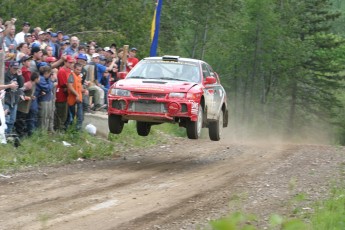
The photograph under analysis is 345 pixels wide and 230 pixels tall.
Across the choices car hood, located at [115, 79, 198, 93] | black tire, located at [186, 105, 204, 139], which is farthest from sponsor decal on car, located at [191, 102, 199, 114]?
car hood, located at [115, 79, 198, 93]

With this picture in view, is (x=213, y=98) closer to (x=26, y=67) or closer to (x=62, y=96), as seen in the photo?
(x=62, y=96)

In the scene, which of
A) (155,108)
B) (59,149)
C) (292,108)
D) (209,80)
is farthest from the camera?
(292,108)

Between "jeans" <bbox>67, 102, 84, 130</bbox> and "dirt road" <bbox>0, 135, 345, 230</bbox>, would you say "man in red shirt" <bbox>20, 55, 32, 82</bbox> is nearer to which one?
"jeans" <bbox>67, 102, 84, 130</bbox>

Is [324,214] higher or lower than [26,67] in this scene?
lower

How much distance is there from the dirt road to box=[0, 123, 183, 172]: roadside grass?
1.56 ft

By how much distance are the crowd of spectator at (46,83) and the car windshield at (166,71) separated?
149 centimetres

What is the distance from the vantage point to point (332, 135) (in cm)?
7356

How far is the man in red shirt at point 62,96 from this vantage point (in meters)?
16.6

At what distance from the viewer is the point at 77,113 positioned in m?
17.5

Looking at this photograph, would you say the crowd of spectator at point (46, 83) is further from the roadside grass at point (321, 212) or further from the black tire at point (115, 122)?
the roadside grass at point (321, 212)

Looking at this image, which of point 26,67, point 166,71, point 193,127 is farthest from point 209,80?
point 26,67

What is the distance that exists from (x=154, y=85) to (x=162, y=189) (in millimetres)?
3875

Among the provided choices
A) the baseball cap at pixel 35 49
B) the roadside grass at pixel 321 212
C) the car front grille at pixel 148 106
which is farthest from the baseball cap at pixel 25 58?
the roadside grass at pixel 321 212

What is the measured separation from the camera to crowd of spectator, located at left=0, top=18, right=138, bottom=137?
15.0 metres
